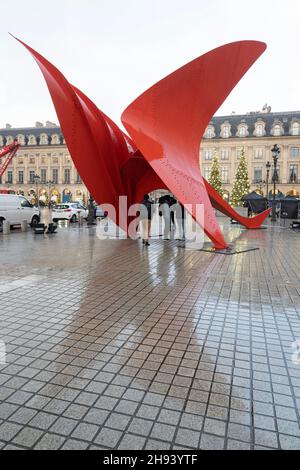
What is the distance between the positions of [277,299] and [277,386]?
3095 mm

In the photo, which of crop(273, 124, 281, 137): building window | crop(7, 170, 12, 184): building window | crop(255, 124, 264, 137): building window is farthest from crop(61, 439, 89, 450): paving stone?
crop(7, 170, 12, 184): building window

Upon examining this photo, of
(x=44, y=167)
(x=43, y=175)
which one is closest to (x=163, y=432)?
(x=43, y=175)

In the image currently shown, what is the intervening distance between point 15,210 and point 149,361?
1561cm

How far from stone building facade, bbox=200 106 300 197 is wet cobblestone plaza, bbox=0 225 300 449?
184 ft

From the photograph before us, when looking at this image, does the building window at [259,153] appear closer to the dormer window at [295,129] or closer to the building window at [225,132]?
the dormer window at [295,129]

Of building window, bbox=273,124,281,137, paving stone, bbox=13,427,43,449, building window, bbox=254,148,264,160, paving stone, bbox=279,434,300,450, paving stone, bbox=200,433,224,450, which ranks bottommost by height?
paving stone, bbox=279,434,300,450

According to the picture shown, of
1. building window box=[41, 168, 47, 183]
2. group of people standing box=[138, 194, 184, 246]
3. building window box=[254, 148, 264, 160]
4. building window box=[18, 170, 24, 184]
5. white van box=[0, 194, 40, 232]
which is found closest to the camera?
group of people standing box=[138, 194, 184, 246]

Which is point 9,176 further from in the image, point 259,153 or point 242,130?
point 259,153

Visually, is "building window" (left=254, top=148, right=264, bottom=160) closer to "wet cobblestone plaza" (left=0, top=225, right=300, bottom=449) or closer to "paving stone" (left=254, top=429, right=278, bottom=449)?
"wet cobblestone plaza" (left=0, top=225, right=300, bottom=449)

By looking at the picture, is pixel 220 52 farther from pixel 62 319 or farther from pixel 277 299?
pixel 62 319

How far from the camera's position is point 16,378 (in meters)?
3.42

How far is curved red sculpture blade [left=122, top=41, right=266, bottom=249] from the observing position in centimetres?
1041

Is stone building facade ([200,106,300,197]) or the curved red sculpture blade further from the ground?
stone building facade ([200,106,300,197])
